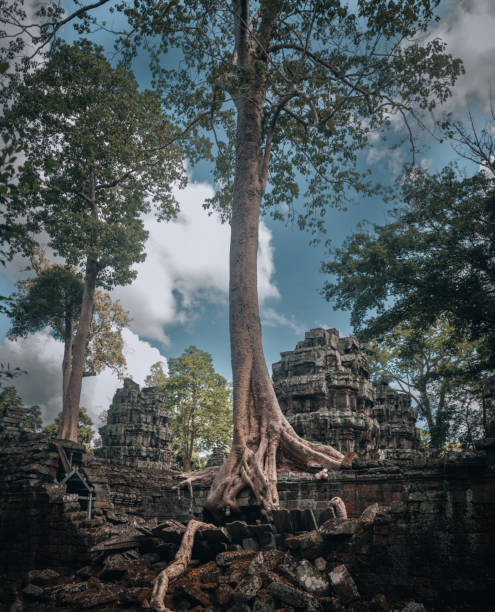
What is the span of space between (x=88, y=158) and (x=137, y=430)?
12457 mm

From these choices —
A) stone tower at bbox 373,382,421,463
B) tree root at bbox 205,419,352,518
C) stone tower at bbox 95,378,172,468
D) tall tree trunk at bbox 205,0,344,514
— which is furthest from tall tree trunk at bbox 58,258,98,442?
stone tower at bbox 373,382,421,463

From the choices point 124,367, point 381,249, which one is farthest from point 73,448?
point 124,367

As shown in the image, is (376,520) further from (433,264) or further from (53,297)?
(53,297)

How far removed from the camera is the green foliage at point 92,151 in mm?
16812

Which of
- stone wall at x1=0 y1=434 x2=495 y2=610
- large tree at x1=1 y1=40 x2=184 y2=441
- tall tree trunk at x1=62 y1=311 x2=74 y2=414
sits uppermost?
large tree at x1=1 y1=40 x2=184 y2=441

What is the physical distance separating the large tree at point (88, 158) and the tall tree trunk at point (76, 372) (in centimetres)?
4

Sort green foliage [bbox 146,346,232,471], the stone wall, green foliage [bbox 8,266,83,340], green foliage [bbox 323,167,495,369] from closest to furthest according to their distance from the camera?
the stone wall, green foliage [bbox 323,167,495,369], green foliage [bbox 8,266,83,340], green foliage [bbox 146,346,232,471]

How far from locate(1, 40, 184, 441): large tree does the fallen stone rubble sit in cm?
1069

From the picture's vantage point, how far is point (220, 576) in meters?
5.42

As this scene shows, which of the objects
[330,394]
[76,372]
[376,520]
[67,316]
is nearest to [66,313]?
[67,316]

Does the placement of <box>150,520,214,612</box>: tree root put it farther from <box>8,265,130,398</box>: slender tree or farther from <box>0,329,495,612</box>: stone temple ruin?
<box>8,265,130,398</box>: slender tree

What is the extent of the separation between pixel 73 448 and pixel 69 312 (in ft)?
43.3

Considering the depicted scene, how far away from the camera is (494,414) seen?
796cm

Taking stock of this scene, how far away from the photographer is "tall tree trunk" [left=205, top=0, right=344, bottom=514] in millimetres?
7848
